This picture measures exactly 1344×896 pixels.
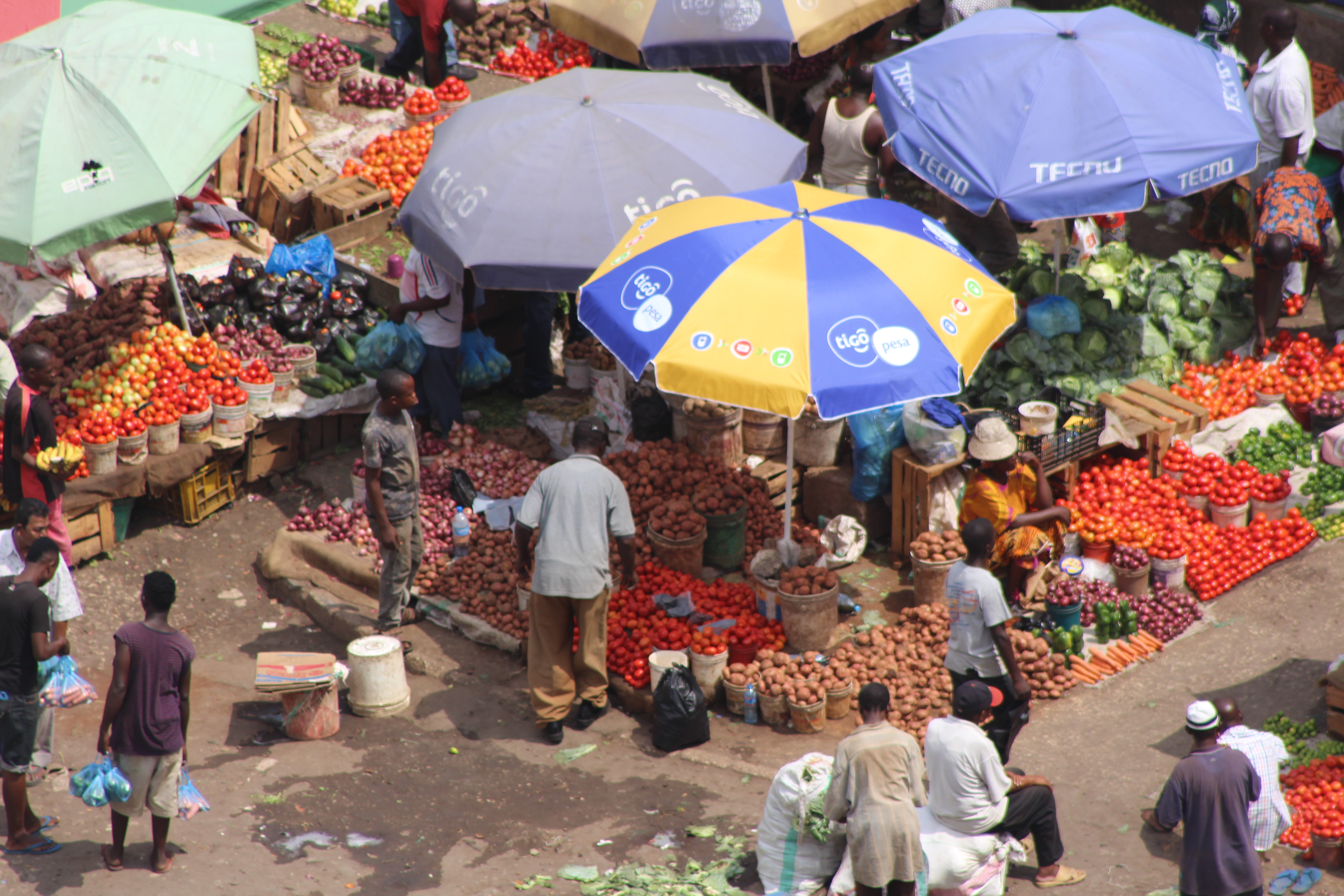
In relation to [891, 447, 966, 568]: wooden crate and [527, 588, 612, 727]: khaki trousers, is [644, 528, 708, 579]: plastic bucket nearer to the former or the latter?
[527, 588, 612, 727]: khaki trousers

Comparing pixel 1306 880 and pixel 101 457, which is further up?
pixel 101 457

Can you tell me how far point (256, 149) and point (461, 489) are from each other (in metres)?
5.02

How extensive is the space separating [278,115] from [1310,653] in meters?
10.1

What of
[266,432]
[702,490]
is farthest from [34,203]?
[702,490]

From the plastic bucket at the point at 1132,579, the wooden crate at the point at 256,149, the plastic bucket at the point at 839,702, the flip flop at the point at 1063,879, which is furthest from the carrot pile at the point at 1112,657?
the wooden crate at the point at 256,149

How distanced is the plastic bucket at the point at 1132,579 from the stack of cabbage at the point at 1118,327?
1.40 metres

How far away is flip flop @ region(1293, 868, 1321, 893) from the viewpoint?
6.84 m

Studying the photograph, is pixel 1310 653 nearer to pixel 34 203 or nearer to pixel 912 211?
pixel 912 211

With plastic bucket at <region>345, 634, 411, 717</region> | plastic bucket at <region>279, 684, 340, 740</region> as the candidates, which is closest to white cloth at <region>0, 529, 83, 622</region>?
plastic bucket at <region>279, 684, 340, 740</region>

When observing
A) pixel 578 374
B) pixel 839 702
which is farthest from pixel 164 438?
pixel 839 702

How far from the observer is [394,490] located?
352 inches

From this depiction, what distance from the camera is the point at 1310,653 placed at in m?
8.79

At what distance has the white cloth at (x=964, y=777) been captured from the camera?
20.9 ft

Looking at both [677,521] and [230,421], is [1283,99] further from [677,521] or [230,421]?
[230,421]
